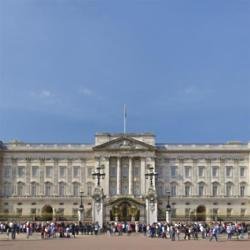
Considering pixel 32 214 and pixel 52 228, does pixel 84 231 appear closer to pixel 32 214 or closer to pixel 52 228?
pixel 52 228

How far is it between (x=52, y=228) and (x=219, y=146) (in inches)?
2260

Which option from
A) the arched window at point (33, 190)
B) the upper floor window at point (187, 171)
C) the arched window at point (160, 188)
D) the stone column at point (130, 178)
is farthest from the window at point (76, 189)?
the upper floor window at point (187, 171)

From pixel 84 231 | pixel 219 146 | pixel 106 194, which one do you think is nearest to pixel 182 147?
pixel 219 146

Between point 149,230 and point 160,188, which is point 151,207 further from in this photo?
point 149,230

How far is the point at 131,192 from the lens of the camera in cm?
10344

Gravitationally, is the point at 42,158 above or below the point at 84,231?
above

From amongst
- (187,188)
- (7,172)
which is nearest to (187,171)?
(187,188)

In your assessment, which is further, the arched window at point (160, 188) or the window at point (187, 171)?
the window at point (187, 171)

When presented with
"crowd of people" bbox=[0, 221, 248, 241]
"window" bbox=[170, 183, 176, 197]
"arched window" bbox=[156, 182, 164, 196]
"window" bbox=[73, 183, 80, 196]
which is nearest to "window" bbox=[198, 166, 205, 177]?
"window" bbox=[170, 183, 176, 197]

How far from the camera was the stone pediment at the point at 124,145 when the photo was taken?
→ 104 metres

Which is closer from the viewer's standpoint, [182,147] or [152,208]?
[152,208]

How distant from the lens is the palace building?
104000 mm

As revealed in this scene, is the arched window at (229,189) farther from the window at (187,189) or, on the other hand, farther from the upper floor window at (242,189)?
the window at (187,189)

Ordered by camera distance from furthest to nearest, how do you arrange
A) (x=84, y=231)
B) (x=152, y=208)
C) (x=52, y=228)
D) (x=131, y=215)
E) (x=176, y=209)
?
1. (x=176, y=209)
2. (x=131, y=215)
3. (x=152, y=208)
4. (x=84, y=231)
5. (x=52, y=228)
